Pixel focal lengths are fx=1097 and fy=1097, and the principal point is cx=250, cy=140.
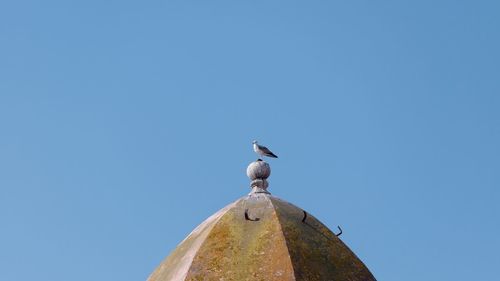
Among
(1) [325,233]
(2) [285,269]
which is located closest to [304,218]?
(1) [325,233]

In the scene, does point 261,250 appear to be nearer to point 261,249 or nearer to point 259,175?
point 261,249

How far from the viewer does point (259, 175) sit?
1584cm

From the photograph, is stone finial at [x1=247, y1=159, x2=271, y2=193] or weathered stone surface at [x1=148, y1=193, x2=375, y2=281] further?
stone finial at [x1=247, y1=159, x2=271, y2=193]

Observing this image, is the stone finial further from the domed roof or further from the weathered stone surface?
the weathered stone surface

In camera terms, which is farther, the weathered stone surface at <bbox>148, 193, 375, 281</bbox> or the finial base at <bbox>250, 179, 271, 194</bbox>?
the finial base at <bbox>250, 179, 271, 194</bbox>

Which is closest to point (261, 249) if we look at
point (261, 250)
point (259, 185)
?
point (261, 250)

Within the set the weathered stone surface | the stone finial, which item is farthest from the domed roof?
the stone finial

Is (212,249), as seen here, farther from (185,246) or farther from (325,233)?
(325,233)

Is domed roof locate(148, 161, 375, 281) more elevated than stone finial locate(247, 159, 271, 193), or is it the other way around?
stone finial locate(247, 159, 271, 193)

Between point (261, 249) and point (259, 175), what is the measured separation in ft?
5.65

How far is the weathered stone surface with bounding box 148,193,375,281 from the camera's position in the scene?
556 inches

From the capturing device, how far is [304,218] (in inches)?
601

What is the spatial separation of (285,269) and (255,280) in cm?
41

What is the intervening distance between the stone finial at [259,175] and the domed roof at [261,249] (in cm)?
12
